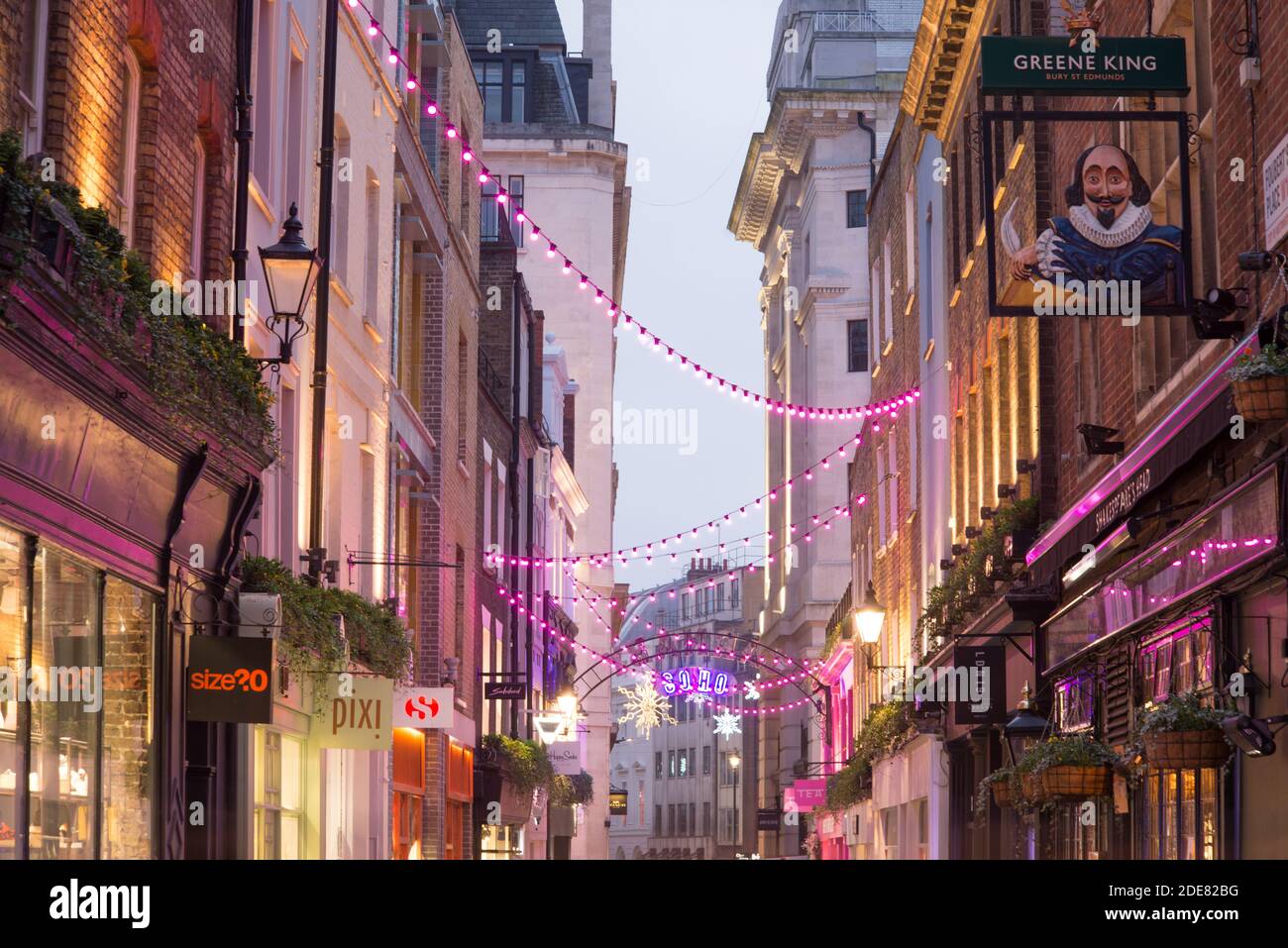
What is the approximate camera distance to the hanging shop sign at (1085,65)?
43.5 feet

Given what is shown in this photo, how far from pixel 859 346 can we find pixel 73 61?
172ft

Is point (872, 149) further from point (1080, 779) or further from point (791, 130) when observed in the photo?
point (1080, 779)

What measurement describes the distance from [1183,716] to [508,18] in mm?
52653

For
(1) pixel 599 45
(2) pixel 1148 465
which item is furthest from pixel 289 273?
(1) pixel 599 45

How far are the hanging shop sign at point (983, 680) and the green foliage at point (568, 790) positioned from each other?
65.0 feet

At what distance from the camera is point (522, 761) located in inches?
1465

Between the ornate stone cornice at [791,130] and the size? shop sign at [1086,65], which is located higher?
the ornate stone cornice at [791,130]

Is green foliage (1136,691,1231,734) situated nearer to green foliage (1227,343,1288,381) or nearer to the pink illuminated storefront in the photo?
green foliage (1227,343,1288,381)

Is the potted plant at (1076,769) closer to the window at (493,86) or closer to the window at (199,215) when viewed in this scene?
the window at (199,215)

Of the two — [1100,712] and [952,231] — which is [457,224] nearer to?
[952,231]

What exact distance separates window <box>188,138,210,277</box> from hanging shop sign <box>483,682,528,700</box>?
17837 mm

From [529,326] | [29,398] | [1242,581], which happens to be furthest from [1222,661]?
[529,326]

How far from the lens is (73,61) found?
1187 cm

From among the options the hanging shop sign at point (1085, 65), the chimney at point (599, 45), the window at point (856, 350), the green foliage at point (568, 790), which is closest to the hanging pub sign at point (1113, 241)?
the hanging shop sign at point (1085, 65)
